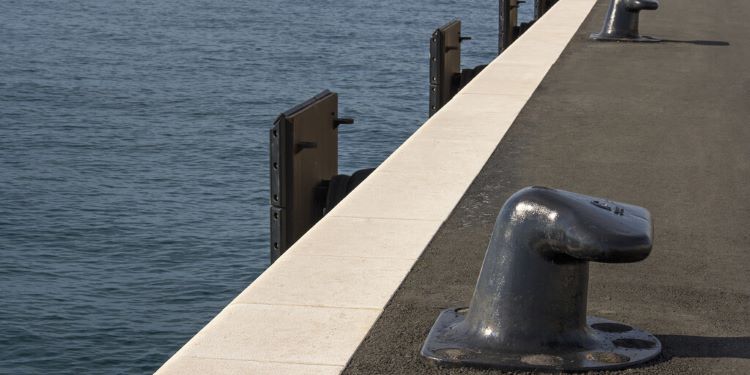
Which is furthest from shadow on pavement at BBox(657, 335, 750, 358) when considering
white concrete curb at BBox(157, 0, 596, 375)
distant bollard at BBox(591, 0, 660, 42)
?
distant bollard at BBox(591, 0, 660, 42)

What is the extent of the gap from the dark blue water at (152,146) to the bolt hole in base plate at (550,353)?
24801mm

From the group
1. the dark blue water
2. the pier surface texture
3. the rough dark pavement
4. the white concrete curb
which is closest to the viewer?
the white concrete curb

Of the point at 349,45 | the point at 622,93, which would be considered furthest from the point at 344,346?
the point at 349,45

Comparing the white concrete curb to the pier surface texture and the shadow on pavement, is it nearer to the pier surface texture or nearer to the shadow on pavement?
the pier surface texture

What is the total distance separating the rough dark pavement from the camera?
5.02 m

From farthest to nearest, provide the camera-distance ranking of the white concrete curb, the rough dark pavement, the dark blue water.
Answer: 1. the dark blue water
2. the rough dark pavement
3. the white concrete curb

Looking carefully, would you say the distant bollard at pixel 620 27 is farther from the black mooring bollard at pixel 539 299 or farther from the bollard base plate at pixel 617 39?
the black mooring bollard at pixel 539 299

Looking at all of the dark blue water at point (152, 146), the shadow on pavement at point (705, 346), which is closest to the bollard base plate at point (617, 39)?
the shadow on pavement at point (705, 346)

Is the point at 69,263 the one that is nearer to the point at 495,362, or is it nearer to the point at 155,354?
the point at 155,354

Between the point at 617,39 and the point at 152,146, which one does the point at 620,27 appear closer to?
the point at 617,39

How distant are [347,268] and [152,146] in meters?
38.6

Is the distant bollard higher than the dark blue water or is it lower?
higher

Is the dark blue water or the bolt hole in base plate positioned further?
the dark blue water

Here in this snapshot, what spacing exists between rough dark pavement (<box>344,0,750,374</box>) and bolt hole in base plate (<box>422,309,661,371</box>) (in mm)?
51
